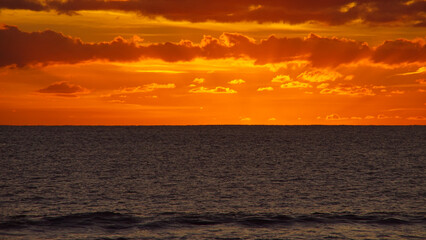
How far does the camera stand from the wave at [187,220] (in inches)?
1814

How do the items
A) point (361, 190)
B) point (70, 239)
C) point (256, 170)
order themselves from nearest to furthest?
point (70, 239) → point (361, 190) → point (256, 170)

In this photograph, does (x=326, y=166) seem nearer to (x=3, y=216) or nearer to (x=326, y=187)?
(x=326, y=187)

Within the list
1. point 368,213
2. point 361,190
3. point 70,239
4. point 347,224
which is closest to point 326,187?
point 361,190

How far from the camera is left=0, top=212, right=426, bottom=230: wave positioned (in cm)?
4608

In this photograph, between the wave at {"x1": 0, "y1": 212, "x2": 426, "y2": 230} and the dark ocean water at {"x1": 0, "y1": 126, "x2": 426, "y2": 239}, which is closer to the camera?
the dark ocean water at {"x1": 0, "y1": 126, "x2": 426, "y2": 239}

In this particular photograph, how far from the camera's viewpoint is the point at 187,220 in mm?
48094

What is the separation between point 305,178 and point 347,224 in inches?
1319

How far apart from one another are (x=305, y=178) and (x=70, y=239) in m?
45.7

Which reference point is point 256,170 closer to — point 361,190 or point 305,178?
point 305,178

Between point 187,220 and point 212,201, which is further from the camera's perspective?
point 212,201

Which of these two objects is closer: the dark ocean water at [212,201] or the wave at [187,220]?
the dark ocean water at [212,201]

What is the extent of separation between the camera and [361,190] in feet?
220

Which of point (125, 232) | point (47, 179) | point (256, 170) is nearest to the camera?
point (125, 232)

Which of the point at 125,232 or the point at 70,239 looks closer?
the point at 70,239
